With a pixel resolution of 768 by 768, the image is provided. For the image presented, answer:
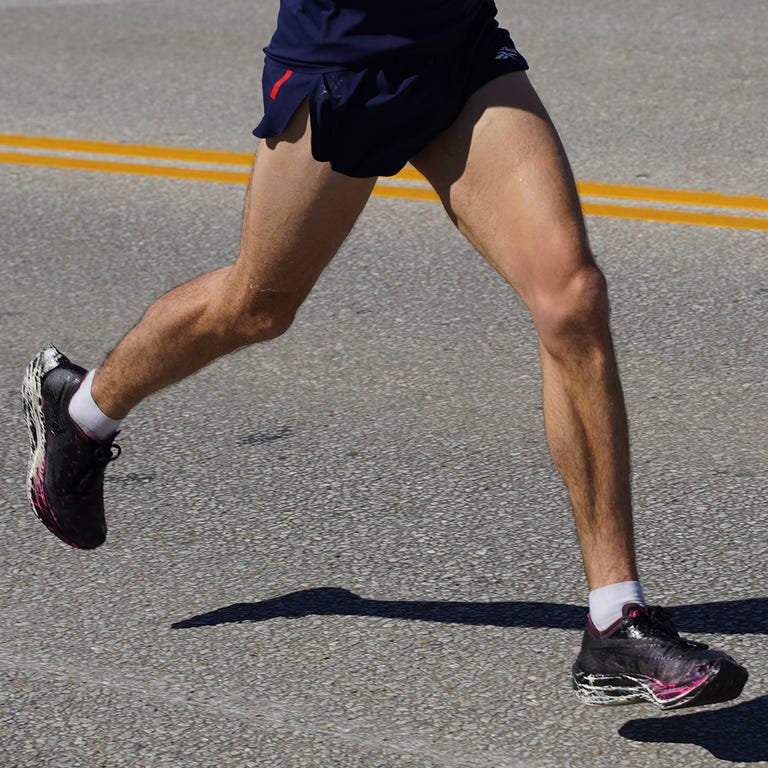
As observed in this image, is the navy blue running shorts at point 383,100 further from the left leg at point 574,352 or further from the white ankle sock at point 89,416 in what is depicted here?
the white ankle sock at point 89,416

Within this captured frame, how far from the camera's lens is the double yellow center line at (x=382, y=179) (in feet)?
20.5

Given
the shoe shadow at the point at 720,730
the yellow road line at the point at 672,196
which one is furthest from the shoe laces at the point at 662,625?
the yellow road line at the point at 672,196

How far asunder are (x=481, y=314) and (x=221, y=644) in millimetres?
2157

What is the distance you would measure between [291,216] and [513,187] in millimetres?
469

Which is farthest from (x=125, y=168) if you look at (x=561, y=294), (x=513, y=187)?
(x=561, y=294)

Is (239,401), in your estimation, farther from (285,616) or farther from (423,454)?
(285,616)

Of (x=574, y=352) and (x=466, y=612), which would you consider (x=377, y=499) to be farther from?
(x=574, y=352)

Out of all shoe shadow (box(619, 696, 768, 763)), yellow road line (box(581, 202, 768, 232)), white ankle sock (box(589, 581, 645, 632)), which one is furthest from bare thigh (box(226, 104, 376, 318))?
yellow road line (box(581, 202, 768, 232))

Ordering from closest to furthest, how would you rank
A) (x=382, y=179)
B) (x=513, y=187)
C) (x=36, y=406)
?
1. (x=513, y=187)
2. (x=36, y=406)
3. (x=382, y=179)

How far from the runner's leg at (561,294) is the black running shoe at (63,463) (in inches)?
42.0

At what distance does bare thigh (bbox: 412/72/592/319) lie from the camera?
3.20m

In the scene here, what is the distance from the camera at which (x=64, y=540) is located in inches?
149

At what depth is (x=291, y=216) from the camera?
3.45 metres

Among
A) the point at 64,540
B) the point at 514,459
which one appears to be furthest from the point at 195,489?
the point at 514,459
